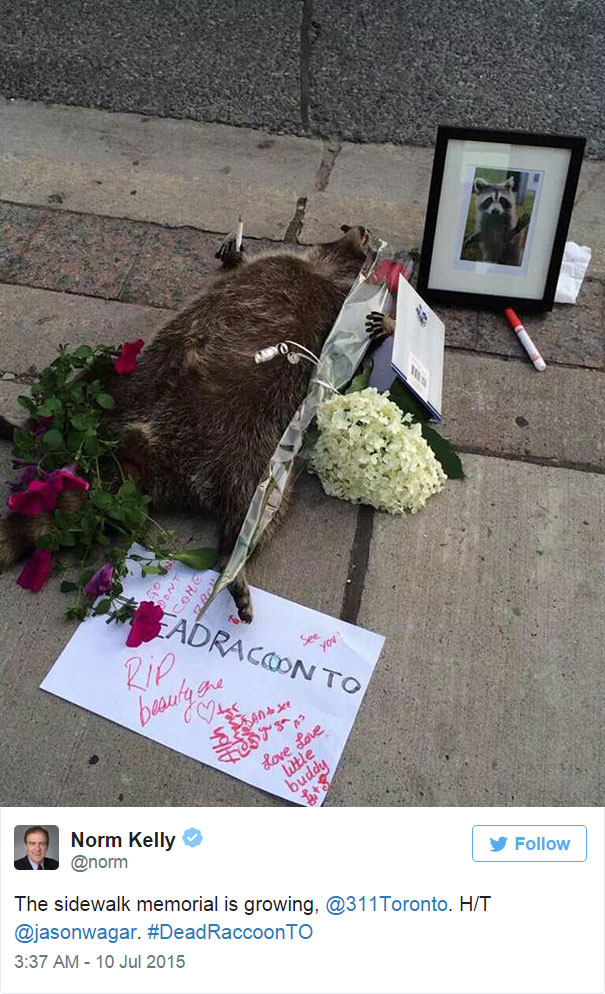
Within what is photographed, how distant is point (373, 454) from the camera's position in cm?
227

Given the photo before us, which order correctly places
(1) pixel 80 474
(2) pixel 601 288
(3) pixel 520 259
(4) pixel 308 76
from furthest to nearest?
(4) pixel 308 76, (2) pixel 601 288, (3) pixel 520 259, (1) pixel 80 474

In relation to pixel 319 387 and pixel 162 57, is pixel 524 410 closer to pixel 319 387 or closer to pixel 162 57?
pixel 319 387

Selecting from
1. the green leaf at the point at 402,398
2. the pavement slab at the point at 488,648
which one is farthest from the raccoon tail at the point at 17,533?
the green leaf at the point at 402,398

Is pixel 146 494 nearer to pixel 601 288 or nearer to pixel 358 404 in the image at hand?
pixel 358 404

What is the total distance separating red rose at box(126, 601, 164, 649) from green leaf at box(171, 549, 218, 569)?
0.18m

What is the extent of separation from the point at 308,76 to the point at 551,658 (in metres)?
3.42

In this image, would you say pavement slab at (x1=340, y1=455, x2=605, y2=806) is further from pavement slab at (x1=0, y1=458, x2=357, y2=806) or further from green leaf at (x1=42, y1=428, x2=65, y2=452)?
green leaf at (x1=42, y1=428, x2=65, y2=452)

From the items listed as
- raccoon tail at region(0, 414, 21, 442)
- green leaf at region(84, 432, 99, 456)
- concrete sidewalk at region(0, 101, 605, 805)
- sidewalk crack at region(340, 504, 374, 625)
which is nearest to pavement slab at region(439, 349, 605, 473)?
concrete sidewalk at region(0, 101, 605, 805)

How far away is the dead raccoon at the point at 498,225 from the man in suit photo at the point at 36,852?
7.64 ft

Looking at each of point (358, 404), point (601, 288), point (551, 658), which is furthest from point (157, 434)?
point (601, 288)

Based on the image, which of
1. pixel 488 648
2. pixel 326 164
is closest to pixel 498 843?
pixel 488 648

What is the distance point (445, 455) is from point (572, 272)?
114 cm

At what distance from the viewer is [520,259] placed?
9.38 feet

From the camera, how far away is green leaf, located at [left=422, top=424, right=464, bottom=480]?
8.11 ft
